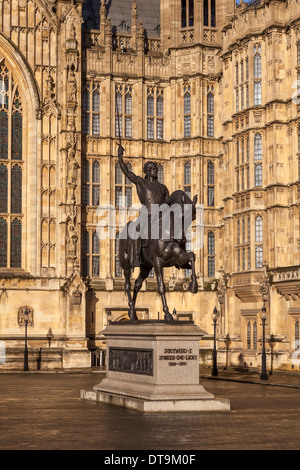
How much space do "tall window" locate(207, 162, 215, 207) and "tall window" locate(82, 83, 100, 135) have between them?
7291 millimetres

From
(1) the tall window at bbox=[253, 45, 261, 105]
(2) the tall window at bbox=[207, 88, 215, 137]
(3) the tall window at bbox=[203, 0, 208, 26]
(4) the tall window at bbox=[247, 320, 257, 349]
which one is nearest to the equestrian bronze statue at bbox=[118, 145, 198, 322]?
(4) the tall window at bbox=[247, 320, 257, 349]

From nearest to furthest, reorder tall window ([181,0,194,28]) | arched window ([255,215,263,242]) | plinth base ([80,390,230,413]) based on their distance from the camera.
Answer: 1. plinth base ([80,390,230,413])
2. arched window ([255,215,263,242])
3. tall window ([181,0,194,28])

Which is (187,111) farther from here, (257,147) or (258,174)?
(258,174)

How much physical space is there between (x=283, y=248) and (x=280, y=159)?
4.71 meters

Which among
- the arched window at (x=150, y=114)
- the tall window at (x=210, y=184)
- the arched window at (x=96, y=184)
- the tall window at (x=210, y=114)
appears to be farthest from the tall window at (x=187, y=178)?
the arched window at (x=96, y=184)

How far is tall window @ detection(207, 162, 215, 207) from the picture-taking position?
57.1 metres

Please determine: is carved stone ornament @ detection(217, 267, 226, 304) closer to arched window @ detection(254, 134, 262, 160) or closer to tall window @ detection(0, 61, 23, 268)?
arched window @ detection(254, 134, 262, 160)

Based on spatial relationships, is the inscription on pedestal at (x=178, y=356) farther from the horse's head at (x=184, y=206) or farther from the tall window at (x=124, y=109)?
the tall window at (x=124, y=109)

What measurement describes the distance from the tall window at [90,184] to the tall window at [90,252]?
1942 millimetres

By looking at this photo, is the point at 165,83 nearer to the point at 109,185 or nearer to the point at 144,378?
the point at 109,185

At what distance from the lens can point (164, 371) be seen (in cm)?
2581

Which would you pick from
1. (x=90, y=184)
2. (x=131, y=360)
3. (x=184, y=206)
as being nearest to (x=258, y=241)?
(x=90, y=184)

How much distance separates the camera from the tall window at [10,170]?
5484cm
